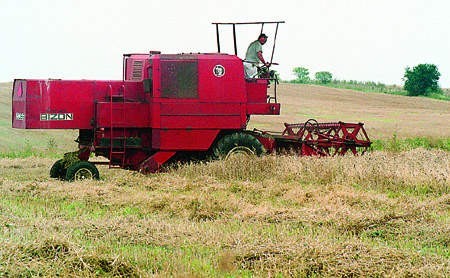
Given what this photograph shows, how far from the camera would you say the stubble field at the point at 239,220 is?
685 cm

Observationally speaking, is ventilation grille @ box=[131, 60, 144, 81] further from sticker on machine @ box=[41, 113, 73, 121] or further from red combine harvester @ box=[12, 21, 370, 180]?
sticker on machine @ box=[41, 113, 73, 121]

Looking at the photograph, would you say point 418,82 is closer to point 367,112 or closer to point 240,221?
point 367,112

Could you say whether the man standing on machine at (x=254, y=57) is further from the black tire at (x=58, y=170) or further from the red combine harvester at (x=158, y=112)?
the black tire at (x=58, y=170)

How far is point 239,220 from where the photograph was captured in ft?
31.9

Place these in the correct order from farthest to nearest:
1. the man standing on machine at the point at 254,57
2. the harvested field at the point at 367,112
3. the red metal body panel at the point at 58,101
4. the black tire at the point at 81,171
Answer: the harvested field at the point at 367,112, the man standing on machine at the point at 254,57, the red metal body panel at the point at 58,101, the black tire at the point at 81,171

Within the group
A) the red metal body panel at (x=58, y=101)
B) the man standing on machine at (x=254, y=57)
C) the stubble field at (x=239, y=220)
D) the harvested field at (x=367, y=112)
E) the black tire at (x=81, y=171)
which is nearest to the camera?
the stubble field at (x=239, y=220)

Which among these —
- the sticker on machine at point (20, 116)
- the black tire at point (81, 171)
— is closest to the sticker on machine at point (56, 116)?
the sticker on machine at point (20, 116)

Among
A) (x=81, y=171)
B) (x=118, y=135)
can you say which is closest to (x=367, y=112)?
(x=118, y=135)

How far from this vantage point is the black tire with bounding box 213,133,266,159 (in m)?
15.4

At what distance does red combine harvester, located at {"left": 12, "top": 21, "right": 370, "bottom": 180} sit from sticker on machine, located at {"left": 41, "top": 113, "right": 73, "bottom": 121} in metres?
0.02

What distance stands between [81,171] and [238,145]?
3.10m

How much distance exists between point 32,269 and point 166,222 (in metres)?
3.06

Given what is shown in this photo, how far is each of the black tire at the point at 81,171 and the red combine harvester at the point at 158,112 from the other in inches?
29.6

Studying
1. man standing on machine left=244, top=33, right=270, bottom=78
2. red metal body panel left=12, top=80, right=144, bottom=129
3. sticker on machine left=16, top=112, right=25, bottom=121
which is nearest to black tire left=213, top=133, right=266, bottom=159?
man standing on machine left=244, top=33, right=270, bottom=78
